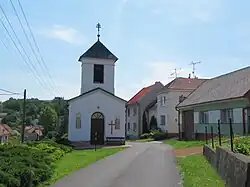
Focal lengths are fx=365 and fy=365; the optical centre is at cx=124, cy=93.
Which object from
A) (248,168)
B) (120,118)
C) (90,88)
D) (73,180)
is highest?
(90,88)

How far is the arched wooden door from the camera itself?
3556 cm

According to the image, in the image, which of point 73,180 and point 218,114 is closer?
point 73,180

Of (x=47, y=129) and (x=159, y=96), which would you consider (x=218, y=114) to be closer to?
(x=159, y=96)

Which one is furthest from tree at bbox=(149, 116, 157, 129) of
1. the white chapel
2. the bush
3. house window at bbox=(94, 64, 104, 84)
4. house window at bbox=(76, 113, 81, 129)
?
house window at bbox=(76, 113, 81, 129)

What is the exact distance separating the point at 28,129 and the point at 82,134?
5515 centimetres

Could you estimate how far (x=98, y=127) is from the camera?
35.7 meters

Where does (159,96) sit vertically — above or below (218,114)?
above

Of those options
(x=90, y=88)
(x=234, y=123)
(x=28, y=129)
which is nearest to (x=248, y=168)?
(x=234, y=123)

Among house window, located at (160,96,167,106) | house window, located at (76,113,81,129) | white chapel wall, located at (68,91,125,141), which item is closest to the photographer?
white chapel wall, located at (68,91,125,141)

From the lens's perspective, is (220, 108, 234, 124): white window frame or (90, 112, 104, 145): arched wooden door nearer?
(220, 108, 234, 124): white window frame

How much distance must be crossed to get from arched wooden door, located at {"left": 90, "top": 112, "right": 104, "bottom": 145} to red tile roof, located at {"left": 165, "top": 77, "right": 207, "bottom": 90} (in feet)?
59.1

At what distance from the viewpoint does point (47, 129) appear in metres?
68.0

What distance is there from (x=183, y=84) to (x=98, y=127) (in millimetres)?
20825

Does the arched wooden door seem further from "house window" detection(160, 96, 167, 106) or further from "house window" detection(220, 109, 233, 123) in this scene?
"house window" detection(160, 96, 167, 106)
